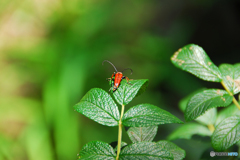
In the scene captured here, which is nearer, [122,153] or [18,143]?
[122,153]

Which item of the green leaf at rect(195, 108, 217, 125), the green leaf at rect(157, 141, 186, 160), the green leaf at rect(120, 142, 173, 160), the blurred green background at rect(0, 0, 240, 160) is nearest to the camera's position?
the green leaf at rect(120, 142, 173, 160)

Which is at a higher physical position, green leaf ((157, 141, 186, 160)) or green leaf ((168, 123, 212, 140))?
green leaf ((157, 141, 186, 160))

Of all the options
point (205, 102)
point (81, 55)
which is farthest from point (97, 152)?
point (81, 55)

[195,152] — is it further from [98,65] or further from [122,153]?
[98,65]

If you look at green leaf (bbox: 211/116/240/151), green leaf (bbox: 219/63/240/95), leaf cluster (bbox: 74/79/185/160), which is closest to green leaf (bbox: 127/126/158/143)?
leaf cluster (bbox: 74/79/185/160)

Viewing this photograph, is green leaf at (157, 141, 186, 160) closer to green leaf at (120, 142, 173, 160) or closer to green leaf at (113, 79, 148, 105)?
green leaf at (120, 142, 173, 160)

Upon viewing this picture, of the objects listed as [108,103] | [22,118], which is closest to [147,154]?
[108,103]
